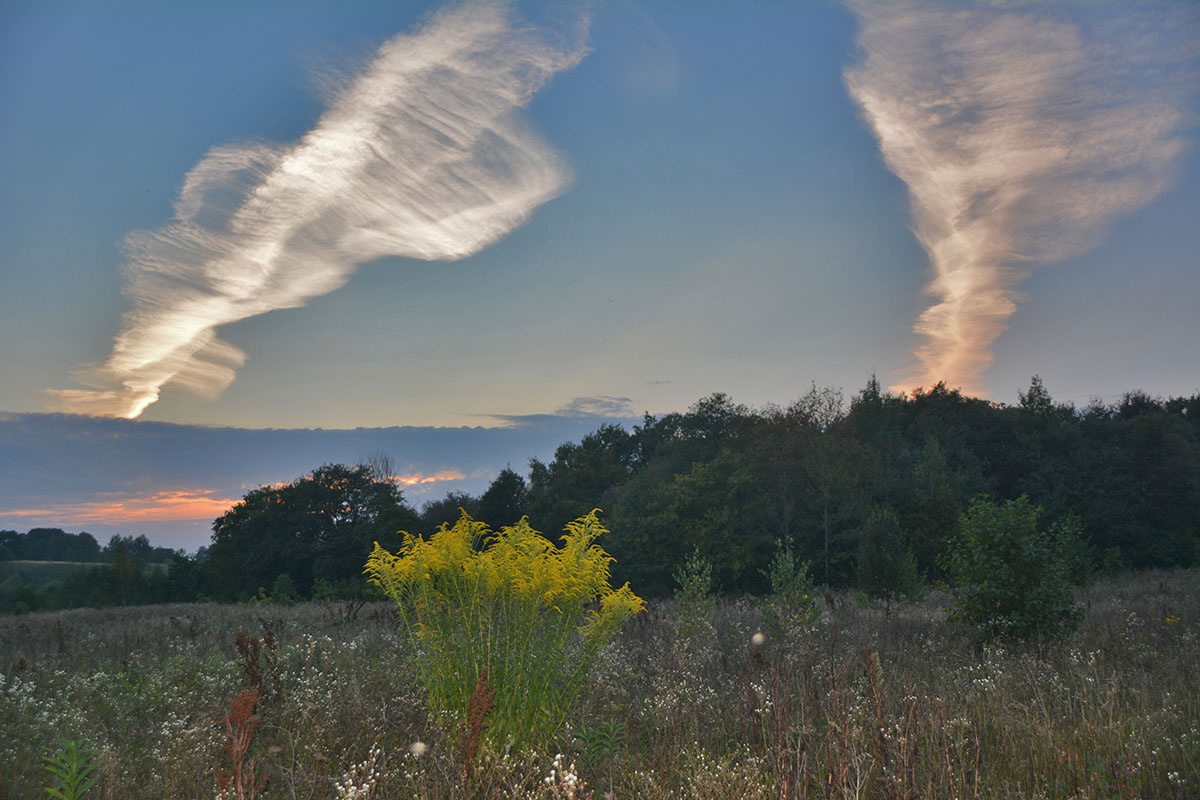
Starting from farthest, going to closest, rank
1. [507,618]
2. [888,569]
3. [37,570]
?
[37,570] < [888,569] < [507,618]

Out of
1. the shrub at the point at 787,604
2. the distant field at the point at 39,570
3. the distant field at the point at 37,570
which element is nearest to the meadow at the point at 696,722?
the shrub at the point at 787,604

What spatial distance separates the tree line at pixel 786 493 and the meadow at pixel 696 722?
18.0 meters

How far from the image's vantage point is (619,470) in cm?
4594

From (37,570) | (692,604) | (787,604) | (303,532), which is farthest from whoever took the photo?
(37,570)

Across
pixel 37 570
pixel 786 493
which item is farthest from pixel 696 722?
pixel 37 570

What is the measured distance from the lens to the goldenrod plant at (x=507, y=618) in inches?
231

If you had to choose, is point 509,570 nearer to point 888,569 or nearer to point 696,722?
point 696,722

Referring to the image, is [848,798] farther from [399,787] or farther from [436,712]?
[436,712]

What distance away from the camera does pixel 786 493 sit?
36.5 m

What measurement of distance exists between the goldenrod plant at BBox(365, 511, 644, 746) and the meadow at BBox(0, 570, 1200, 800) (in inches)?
12.0

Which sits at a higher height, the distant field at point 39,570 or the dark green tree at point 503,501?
the dark green tree at point 503,501

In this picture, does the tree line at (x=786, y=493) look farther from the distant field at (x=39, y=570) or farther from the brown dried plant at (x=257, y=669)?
the brown dried plant at (x=257, y=669)

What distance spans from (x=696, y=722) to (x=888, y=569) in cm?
1753

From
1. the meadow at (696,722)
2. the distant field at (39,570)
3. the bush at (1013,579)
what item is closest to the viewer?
the meadow at (696,722)
